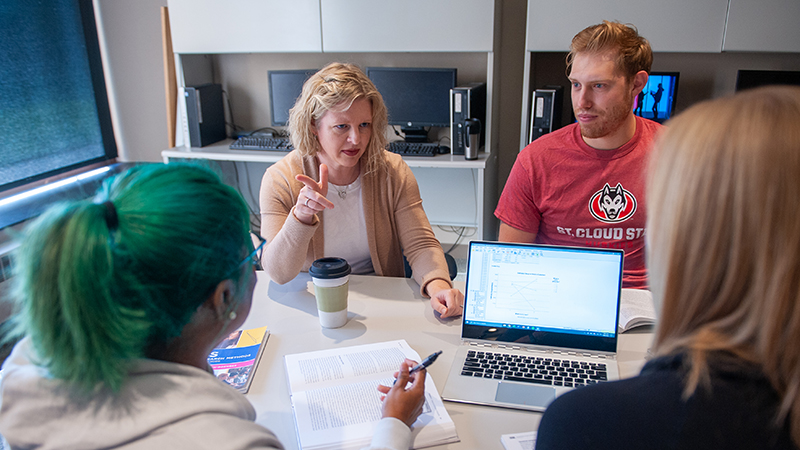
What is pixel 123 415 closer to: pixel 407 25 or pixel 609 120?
pixel 609 120

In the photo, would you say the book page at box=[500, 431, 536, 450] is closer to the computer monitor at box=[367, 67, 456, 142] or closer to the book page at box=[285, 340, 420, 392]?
the book page at box=[285, 340, 420, 392]

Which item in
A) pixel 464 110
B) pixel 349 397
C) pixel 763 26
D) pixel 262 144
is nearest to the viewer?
pixel 349 397

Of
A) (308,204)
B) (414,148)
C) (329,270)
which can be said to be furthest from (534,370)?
(414,148)

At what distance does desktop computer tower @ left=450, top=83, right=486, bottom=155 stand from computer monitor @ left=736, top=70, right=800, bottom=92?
1.25m

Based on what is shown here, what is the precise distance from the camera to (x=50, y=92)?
303 centimetres

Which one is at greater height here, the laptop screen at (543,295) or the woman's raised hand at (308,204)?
the woman's raised hand at (308,204)

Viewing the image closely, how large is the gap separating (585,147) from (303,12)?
187 centimetres

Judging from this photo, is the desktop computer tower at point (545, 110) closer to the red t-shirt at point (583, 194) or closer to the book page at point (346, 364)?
the red t-shirt at point (583, 194)

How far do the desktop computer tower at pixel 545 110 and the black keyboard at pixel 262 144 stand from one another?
1369 mm

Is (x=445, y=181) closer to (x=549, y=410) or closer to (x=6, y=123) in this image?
(x=6, y=123)

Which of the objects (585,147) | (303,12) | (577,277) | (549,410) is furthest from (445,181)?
(549,410)

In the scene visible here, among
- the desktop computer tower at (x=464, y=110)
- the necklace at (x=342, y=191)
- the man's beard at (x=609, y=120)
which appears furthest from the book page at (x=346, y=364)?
the desktop computer tower at (x=464, y=110)

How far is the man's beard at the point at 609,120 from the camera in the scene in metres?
1.71

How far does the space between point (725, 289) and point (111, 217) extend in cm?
69
